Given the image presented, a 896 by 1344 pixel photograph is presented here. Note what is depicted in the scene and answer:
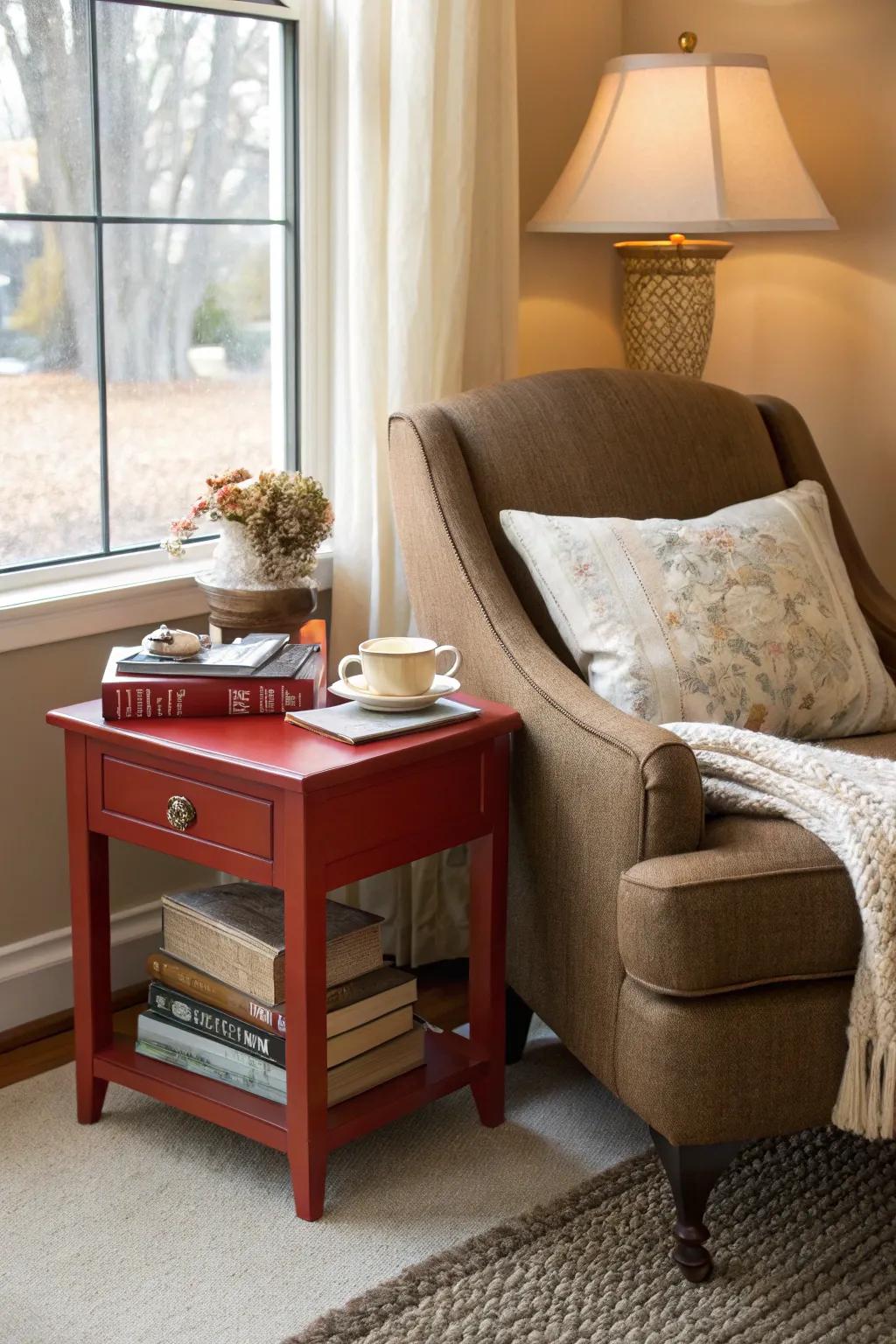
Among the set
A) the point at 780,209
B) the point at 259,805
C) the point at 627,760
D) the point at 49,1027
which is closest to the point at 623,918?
the point at 627,760

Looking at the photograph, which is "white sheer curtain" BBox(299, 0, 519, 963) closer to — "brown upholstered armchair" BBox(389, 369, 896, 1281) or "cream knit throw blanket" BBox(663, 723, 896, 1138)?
"brown upholstered armchair" BBox(389, 369, 896, 1281)

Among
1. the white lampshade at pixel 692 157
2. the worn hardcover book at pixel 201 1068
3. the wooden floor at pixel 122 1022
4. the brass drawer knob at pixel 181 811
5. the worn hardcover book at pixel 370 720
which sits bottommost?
the wooden floor at pixel 122 1022

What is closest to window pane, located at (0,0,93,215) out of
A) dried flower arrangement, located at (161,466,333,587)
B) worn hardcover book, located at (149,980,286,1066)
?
dried flower arrangement, located at (161,466,333,587)

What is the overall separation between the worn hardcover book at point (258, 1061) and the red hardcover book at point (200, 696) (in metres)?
0.44

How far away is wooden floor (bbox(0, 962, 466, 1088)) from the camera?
2188 mm

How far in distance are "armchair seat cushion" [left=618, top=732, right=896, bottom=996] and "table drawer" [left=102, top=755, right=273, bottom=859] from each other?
0.43m

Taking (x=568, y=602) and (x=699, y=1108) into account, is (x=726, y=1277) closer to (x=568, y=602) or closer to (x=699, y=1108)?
(x=699, y=1108)

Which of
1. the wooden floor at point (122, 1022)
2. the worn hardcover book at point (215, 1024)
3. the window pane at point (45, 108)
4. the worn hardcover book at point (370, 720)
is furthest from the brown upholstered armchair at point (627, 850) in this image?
the window pane at point (45, 108)

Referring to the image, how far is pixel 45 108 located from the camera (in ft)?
6.95

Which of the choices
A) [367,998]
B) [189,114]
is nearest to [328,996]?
[367,998]

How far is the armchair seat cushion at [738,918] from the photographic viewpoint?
1.61 meters

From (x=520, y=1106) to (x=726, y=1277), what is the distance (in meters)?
0.44

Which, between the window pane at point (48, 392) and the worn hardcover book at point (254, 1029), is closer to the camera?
the worn hardcover book at point (254, 1029)

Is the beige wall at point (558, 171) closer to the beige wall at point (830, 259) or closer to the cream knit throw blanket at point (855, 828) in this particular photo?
the beige wall at point (830, 259)
